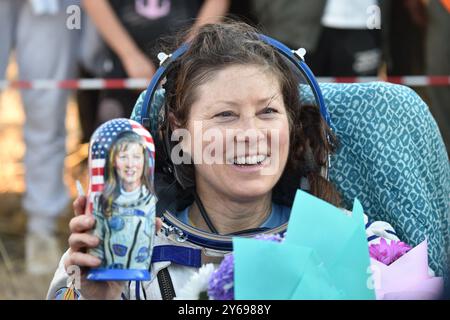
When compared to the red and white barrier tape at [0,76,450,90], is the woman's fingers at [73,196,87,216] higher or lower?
→ lower

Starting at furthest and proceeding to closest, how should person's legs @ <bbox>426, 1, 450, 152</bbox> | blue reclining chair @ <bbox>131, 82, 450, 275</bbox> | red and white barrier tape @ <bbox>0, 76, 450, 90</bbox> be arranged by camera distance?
person's legs @ <bbox>426, 1, 450, 152</bbox>
red and white barrier tape @ <bbox>0, 76, 450, 90</bbox>
blue reclining chair @ <bbox>131, 82, 450, 275</bbox>

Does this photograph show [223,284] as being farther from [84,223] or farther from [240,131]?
[240,131]

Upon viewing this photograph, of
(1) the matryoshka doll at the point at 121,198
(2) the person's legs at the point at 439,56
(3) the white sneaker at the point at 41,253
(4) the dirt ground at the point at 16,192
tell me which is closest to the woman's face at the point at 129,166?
(1) the matryoshka doll at the point at 121,198

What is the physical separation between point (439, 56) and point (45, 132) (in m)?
1.99

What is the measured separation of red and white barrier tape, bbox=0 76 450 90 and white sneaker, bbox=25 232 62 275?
74 centimetres

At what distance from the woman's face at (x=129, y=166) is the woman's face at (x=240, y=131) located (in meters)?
0.46

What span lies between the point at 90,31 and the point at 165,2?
0.53 meters

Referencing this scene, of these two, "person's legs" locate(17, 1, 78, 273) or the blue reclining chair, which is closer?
the blue reclining chair

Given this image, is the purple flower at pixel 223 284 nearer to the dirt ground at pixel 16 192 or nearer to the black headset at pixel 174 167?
the black headset at pixel 174 167

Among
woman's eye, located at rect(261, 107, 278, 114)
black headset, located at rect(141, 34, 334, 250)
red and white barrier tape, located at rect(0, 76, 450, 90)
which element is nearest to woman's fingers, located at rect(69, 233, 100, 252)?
black headset, located at rect(141, 34, 334, 250)

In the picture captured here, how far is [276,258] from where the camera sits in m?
1.98

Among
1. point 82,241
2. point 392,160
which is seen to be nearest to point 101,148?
point 82,241

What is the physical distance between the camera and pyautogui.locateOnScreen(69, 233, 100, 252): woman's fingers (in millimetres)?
2023

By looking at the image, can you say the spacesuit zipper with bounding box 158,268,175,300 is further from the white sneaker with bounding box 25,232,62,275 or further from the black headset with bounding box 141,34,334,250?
the white sneaker with bounding box 25,232,62,275
